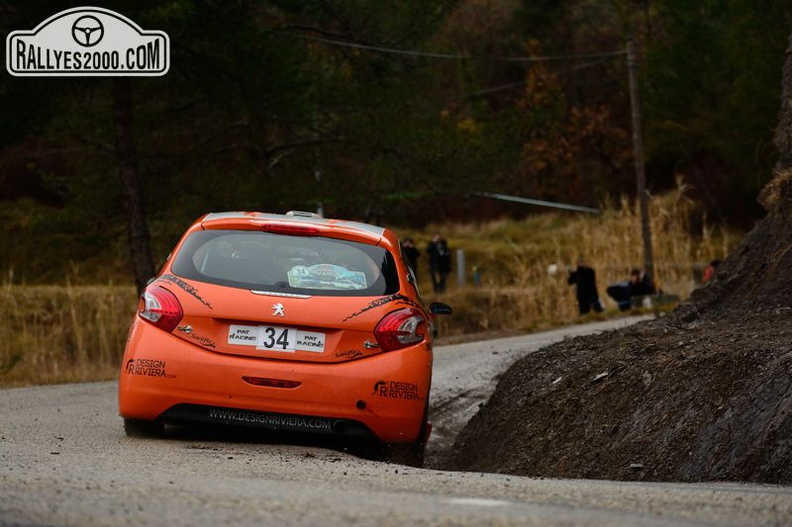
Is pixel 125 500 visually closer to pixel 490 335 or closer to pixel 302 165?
pixel 490 335

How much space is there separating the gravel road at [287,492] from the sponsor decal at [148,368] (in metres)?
0.43

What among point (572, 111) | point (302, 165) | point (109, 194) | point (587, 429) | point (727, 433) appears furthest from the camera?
point (572, 111)

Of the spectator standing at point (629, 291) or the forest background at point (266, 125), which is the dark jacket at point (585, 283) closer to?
the spectator standing at point (629, 291)

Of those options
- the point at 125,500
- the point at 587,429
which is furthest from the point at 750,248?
the point at 125,500

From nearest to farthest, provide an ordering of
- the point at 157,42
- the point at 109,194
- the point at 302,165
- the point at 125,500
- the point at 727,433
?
the point at 125,500, the point at 727,433, the point at 157,42, the point at 109,194, the point at 302,165

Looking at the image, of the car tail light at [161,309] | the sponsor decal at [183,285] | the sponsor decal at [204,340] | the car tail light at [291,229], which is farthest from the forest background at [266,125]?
the sponsor decal at [204,340]

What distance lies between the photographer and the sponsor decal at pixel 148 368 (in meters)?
9.15

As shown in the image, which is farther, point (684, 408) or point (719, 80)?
point (719, 80)

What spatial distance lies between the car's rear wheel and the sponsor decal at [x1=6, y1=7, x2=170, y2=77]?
632 inches

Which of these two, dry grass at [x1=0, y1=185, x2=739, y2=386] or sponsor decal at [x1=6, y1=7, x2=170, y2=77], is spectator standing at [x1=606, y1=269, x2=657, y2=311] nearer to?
dry grass at [x1=0, y1=185, x2=739, y2=386]

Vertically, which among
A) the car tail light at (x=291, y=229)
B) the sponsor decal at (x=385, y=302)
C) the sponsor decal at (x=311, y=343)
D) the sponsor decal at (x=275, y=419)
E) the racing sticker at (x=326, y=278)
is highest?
the car tail light at (x=291, y=229)

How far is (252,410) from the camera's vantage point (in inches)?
359

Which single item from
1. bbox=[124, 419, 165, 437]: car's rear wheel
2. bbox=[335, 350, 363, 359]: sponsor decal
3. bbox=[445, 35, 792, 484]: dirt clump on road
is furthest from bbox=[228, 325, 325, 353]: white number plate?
bbox=[445, 35, 792, 484]: dirt clump on road

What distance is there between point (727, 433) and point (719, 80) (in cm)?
4099
